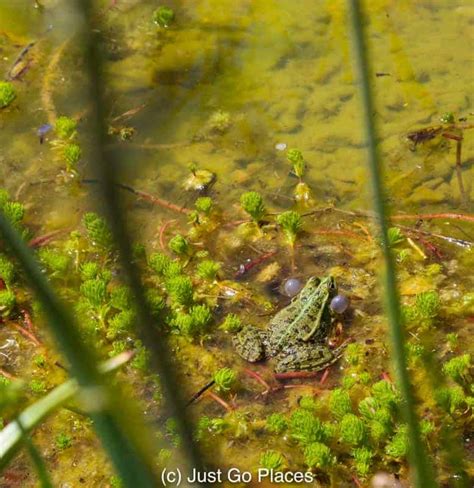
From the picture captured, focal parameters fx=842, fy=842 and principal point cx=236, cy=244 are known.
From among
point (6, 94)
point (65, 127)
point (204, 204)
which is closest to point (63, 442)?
point (204, 204)

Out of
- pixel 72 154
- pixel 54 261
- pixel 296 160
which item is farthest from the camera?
pixel 72 154

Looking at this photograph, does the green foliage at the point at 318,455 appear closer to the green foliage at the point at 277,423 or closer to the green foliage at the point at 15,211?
the green foliage at the point at 277,423

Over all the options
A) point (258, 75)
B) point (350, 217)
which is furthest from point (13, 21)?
point (350, 217)

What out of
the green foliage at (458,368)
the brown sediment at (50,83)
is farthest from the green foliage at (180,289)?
the brown sediment at (50,83)

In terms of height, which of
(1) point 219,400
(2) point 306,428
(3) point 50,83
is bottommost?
(1) point 219,400

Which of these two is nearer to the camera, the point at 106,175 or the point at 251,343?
the point at 106,175

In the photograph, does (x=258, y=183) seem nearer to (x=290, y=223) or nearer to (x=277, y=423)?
(x=290, y=223)

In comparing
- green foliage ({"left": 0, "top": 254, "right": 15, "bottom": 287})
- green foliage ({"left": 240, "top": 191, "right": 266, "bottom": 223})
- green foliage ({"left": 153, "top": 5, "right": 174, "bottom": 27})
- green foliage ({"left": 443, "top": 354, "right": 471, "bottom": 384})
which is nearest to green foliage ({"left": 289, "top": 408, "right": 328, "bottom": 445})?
green foliage ({"left": 443, "top": 354, "right": 471, "bottom": 384})
